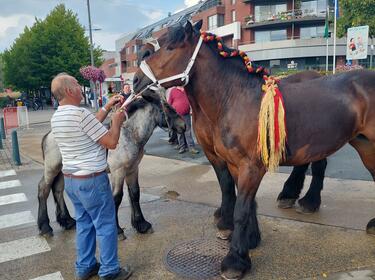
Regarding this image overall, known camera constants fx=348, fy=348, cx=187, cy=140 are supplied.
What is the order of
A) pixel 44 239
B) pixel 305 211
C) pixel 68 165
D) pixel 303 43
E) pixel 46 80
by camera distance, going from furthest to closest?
1. pixel 303 43
2. pixel 46 80
3. pixel 305 211
4. pixel 44 239
5. pixel 68 165

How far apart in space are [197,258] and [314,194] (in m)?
1.81

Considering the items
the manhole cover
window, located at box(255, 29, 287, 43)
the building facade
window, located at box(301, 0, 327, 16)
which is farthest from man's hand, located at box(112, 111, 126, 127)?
window, located at box(255, 29, 287, 43)

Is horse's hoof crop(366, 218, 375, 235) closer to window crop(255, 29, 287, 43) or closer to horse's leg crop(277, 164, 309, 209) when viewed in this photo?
horse's leg crop(277, 164, 309, 209)

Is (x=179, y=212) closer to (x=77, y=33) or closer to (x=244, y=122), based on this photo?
(x=244, y=122)

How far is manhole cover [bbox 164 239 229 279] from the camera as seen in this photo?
310 centimetres

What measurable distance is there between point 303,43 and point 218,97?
37.6 m

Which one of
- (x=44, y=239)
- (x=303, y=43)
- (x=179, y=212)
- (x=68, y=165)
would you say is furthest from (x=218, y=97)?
(x=303, y=43)

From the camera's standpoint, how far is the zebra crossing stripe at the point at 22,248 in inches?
142

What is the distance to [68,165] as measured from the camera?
2.82 meters

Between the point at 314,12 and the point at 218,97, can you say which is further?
the point at 314,12

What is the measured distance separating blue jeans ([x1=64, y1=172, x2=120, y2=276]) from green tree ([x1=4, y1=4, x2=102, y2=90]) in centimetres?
3160

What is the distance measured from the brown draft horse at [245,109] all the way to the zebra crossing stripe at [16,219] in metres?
2.78

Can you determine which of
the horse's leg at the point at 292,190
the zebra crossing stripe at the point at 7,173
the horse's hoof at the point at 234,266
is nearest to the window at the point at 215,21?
the zebra crossing stripe at the point at 7,173

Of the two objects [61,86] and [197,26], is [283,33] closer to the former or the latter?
[197,26]
